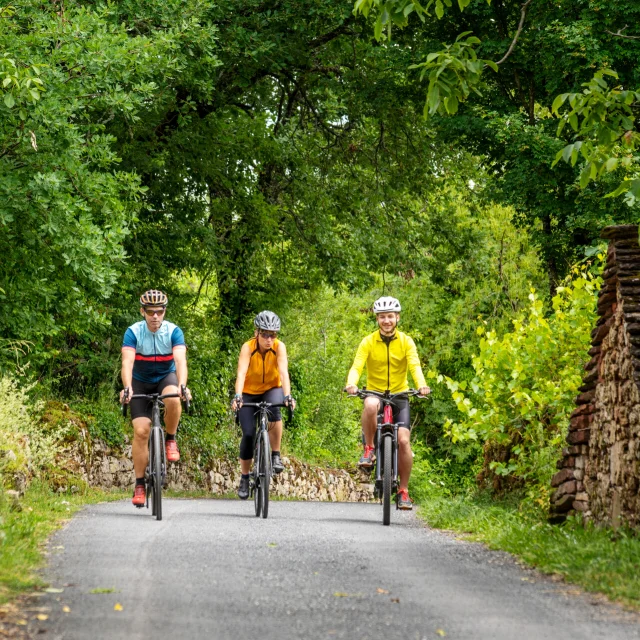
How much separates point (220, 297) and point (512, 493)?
38.8 ft

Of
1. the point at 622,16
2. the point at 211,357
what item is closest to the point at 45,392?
the point at 211,357

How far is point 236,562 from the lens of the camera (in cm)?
743

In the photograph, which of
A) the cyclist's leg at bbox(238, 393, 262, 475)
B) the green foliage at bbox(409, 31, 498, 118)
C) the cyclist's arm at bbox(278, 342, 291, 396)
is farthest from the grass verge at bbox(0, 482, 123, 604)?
the green foliage at bbox(409, 31, 498, 118)

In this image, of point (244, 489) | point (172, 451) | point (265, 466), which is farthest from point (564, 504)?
point (172, 451)

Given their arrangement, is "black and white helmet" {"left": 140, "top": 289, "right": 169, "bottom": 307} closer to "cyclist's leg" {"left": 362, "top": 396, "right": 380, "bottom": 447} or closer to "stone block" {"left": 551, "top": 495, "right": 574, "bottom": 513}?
"cyclist's leg" {"left": 362, "top": 396, "right": 380, "bottom": 447}

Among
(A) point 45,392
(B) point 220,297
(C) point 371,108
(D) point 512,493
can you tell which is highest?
(C) point 371,108

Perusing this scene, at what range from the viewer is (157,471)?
10.3 meters

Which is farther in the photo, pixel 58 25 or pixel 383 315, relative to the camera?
pixel 58 25

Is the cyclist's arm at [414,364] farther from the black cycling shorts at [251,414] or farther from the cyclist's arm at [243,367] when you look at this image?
the cyclist's arm at [243,367]

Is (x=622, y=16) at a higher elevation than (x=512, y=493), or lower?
higher

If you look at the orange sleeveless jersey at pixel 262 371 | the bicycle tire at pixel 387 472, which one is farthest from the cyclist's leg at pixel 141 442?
the bicycle tire at pixel 387 472

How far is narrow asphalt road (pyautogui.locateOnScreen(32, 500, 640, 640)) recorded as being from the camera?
5395 millimetres

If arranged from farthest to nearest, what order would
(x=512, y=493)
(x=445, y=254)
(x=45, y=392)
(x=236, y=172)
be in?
(x=445, y=254) → (x=236, y=172) → (x=45, y=392) → (x=512, y=493)

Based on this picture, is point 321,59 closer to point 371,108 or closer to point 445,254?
point 371,108
